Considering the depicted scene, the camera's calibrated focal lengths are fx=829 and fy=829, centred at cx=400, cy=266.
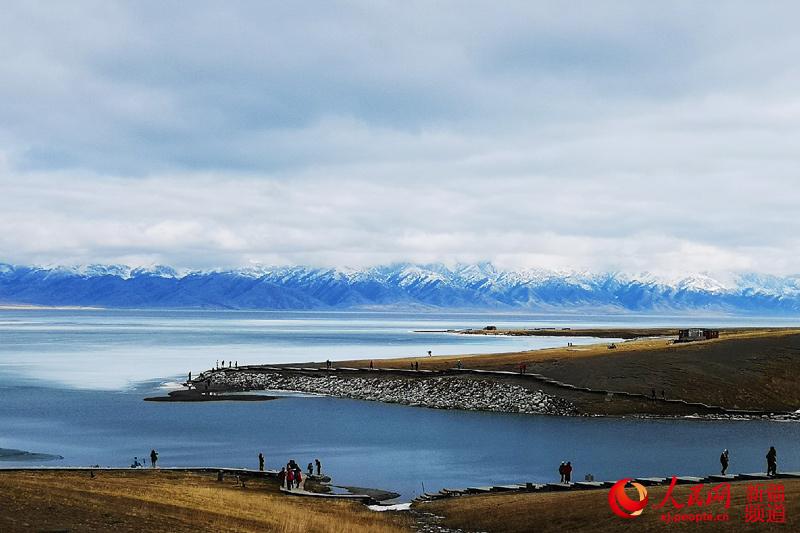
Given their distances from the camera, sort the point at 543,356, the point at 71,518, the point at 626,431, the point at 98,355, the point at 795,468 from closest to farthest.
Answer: the point at 71,518, the point at 795,468, the point at 626,431, the point at 543,356, the point at 98,355

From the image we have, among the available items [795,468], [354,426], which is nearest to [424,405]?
[354,426]

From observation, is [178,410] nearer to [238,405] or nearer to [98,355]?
[238,405]

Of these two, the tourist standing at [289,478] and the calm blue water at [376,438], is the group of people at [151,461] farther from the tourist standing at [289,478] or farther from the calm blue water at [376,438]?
the tourist standing at [289,478]

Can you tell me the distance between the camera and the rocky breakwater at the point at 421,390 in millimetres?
97125

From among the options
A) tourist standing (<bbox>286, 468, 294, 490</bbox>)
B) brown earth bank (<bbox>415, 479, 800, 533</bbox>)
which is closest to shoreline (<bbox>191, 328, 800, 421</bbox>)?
tourist standing (<bbox>286, 468, 294, 490</bbox>)

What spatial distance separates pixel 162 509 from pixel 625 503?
21401 millimetres

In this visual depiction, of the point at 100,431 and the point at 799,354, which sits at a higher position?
the point at 799,354

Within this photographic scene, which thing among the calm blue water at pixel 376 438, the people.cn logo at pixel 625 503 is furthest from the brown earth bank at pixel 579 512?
the calm blue water at pixel 376 438

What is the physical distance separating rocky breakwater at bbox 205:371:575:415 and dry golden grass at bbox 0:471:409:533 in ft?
164

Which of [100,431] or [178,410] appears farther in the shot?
[178,410]

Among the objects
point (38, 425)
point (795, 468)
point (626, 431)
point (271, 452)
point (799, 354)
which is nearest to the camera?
point (795, 468)

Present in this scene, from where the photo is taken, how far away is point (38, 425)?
86.0m

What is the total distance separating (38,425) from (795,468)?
71.0 metres

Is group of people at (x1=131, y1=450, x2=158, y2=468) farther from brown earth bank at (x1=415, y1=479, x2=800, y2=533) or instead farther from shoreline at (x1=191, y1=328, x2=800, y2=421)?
shoreline at (x1=191, y1=328, x2=800, y2=421)
